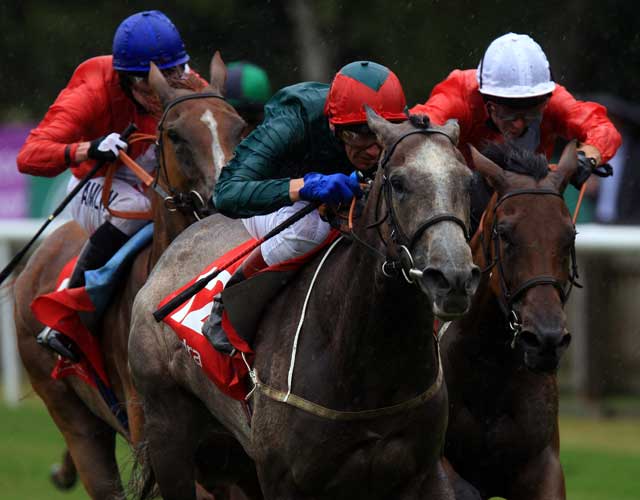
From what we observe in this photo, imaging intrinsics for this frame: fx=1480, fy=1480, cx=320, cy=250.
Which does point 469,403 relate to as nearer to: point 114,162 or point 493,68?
point 493,68

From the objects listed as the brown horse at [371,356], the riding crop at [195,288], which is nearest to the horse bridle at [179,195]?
the riding crop at [195,288]

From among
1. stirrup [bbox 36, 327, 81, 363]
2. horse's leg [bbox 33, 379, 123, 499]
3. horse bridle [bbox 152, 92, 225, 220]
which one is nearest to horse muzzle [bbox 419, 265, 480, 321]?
horse bridle [bbox 152, 92, 225, 220]

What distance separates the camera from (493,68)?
586 centimetres

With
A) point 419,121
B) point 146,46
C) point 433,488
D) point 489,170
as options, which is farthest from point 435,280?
point 146,46

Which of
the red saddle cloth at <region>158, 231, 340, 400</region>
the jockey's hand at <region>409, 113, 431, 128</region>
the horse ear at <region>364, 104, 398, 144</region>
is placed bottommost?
the red saddle cloth at <region>158, 231, 340, 400</region>

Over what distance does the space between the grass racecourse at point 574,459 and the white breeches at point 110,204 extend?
1.44 m

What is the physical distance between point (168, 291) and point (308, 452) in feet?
4.85

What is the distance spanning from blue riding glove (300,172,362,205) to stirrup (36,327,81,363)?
2.73 meters

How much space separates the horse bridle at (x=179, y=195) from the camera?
256 inches

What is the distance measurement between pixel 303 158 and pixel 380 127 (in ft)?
2.63

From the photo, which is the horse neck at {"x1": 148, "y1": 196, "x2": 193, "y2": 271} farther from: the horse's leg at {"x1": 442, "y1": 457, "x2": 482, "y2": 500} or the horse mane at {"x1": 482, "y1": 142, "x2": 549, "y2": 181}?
the horse's leg at {"x1": 442, "y1": 457, "x2": 482, "y2": 500}

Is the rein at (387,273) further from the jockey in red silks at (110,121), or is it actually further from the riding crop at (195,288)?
the jockey in red silks at (110,121)

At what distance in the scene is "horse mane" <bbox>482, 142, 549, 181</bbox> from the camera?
211 inches

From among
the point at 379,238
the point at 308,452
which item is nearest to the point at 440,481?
the point at 308,452
